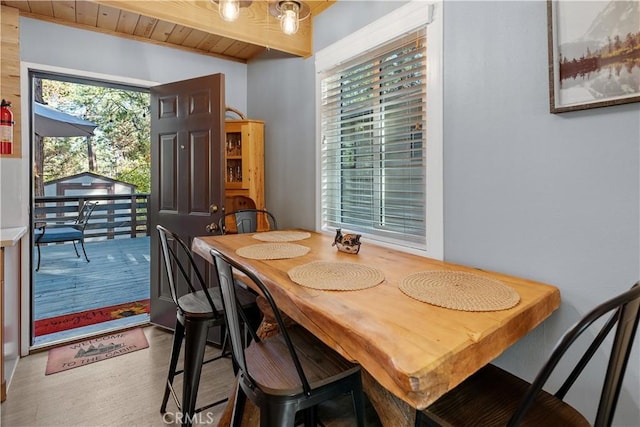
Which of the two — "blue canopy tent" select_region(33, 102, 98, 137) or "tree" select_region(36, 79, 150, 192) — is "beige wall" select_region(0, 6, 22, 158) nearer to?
"blue canopy tent" select_region(33, 102, 98, 137)

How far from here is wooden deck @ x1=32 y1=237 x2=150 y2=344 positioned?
3412mm

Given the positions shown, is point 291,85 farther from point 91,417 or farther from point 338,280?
point 91,417

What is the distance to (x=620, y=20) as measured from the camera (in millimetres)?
1113

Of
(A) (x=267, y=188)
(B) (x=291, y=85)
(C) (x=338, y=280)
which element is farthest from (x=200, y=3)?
(C) (x=338, y=280)

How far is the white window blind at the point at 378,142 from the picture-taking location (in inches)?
73.7

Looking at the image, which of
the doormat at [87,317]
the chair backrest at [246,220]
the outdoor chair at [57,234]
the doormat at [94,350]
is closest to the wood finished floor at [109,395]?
the doormat at [94,350]

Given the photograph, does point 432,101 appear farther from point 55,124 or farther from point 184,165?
point 55,124

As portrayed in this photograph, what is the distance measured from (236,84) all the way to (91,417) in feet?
9.18

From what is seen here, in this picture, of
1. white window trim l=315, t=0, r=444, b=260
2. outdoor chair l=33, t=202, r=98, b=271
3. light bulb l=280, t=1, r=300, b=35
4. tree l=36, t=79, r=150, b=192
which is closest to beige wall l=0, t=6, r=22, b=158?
light bulb l=280, t=1, r=300, b=35


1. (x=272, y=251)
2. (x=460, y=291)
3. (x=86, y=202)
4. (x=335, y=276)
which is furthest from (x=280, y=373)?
(x=86, y=202)

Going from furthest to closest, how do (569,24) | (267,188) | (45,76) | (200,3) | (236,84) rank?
(236,84)
(267,188)
(45,76)
(200,3)
(569,24)

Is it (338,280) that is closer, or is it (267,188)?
(338,280)

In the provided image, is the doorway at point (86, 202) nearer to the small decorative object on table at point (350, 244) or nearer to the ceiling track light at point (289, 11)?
the ceiling track light at point (289, 11)

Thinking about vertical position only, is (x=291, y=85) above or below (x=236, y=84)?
below
